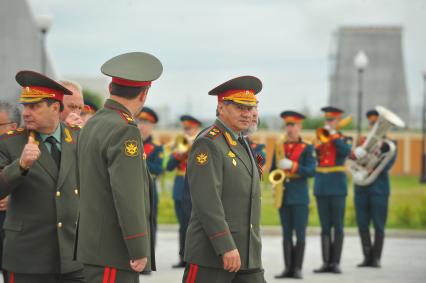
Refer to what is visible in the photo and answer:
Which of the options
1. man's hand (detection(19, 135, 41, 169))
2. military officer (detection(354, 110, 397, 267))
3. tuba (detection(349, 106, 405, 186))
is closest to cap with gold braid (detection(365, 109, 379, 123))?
military officer (detection(354, 110, 397, 267))

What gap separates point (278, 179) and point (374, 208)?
71.0 inches

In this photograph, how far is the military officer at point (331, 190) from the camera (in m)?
13.1

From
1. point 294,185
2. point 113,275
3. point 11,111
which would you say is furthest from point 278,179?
point 113,275

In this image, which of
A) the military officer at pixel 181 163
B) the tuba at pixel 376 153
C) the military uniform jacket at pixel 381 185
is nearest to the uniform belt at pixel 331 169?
the tuba at pixel 376 153

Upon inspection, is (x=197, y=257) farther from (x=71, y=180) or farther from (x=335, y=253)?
(x=335, y=253)

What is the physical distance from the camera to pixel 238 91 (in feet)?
22.5

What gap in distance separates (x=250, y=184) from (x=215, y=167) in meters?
0.29

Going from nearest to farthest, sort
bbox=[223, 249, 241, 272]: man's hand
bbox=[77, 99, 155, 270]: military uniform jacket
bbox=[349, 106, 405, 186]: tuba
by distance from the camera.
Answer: bbox=[77, 99, 155, 270]: military uniform jacket, bbox=[223, 249, 241, 272]: man's hand, bbox=[349, 106, 405, 186]: tuba

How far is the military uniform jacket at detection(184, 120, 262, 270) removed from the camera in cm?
646

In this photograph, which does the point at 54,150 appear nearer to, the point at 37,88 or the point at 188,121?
the point at 37,88

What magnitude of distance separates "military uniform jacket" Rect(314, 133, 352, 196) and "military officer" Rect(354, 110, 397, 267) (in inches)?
21.9

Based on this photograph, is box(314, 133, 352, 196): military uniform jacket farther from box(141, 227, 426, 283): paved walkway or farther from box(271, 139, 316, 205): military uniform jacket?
box(141, 227, 426, 283): paved walkway

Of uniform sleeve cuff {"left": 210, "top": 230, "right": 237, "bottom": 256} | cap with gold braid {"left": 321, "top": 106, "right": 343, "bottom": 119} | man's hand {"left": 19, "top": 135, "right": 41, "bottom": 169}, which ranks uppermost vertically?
cap with gold braid {"left": 321, "top": 106, "right": 343, "bottom": 119}

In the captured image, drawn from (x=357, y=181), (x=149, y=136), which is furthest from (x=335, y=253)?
(x=149, y=136)
